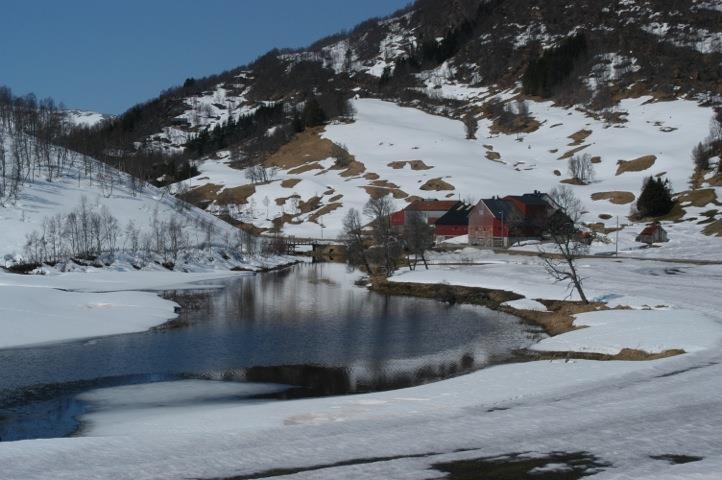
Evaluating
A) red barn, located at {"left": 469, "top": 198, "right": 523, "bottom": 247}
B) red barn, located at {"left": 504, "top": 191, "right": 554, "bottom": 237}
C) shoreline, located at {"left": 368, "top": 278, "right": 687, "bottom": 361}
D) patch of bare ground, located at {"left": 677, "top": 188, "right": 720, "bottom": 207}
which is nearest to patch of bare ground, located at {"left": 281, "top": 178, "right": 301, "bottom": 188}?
red barn, located at {"left": 469, "top": 198, "right": 523, "bottom": 247}

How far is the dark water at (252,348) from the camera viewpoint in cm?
2447

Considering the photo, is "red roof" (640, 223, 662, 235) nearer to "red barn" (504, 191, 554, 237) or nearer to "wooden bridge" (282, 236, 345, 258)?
"red barn" (504, 191, 554, 237)

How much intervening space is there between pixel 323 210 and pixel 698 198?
67.7 metres

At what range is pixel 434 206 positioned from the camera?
118875 mm

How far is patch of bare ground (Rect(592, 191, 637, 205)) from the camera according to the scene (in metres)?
112

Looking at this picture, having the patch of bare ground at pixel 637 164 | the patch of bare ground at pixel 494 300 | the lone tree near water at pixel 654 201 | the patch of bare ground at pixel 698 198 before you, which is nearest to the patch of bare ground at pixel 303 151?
the patch of bare ground at pixel 637 164

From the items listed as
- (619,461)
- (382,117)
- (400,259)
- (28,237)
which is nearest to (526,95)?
(382,117)

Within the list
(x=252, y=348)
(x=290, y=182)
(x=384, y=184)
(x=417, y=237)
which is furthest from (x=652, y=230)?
(x=290, y=182)

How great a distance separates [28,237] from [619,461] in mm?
73803

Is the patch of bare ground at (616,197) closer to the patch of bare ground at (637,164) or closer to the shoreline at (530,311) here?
the patch of bare ground at (637,164)

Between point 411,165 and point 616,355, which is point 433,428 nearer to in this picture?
point 616,355

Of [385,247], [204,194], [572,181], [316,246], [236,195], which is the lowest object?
[385,247]

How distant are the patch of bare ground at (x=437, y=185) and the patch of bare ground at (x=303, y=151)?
128 ft

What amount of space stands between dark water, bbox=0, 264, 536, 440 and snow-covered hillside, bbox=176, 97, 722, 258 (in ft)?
219
